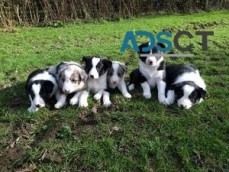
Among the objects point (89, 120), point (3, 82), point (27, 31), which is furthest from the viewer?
point (27, 31)

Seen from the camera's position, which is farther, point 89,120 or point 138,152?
point 89,120

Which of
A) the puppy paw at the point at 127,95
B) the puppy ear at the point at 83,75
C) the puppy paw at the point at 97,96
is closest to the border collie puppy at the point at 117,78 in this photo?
the puppy paw at the point at 127,95

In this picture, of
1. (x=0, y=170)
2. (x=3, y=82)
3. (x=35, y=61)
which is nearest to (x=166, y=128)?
(x=0, y=170)

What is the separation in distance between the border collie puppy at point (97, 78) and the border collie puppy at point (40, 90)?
1.82ft

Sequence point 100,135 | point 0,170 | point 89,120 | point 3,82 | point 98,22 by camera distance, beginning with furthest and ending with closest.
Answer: point 98,22
point 3,82
point 89,120
point 100,135
point 0,170

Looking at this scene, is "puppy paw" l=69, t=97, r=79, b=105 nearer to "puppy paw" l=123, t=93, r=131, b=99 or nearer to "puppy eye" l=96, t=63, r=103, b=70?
"puppy eye" l=96, t=63, r=103, b=70

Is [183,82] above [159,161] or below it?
above

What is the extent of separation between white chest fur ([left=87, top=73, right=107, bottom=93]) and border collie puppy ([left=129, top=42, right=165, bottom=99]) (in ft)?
2.07

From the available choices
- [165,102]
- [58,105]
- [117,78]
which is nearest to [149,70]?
[117,78]

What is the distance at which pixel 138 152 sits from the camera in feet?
17.5

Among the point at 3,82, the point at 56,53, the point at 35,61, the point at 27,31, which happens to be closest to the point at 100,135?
the point at 3,82

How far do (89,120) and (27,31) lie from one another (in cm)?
860

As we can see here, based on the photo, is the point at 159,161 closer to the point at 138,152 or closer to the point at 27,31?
the point at 138,152

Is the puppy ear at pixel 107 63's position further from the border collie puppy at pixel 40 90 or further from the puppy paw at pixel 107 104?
the border collie puppy at pixel 40 90
